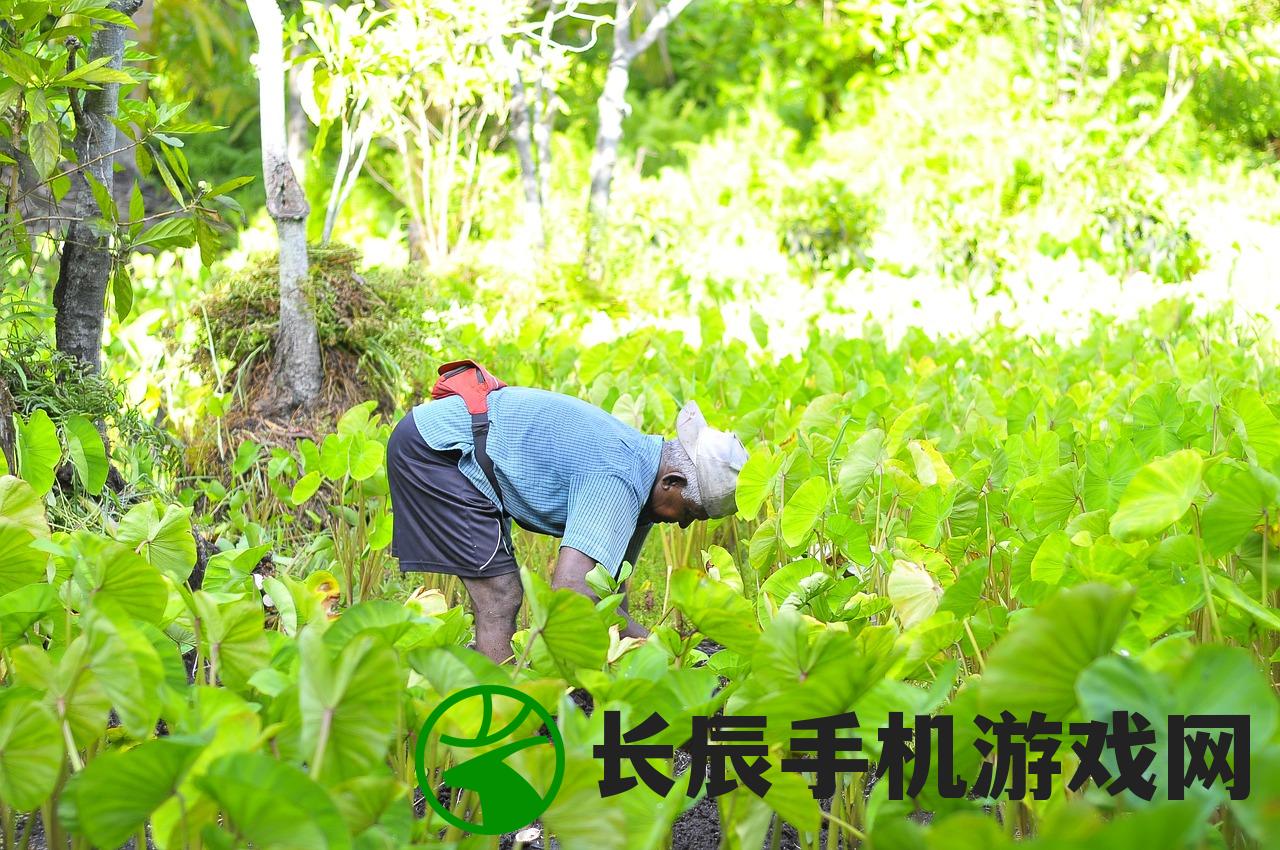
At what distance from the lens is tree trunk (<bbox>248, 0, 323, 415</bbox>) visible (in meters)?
3.57

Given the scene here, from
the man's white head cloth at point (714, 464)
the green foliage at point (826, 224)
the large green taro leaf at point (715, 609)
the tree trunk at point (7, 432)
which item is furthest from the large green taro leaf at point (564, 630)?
the green foliage at point (826, 224)

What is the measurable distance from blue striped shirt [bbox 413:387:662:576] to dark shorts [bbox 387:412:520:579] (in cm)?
3

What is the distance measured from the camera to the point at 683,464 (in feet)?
7.63

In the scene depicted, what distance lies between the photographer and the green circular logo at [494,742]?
1.36 metres

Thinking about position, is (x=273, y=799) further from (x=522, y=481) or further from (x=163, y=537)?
(x=522, y=481)

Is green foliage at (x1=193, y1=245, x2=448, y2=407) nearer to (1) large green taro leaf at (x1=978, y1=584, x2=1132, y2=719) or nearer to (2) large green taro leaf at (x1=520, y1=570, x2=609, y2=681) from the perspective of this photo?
(2) large green taro leaf at (x1=520, y1=570, x2=609, y2=681)

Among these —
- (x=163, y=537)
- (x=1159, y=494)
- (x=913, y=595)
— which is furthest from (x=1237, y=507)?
(x=163, y=537)

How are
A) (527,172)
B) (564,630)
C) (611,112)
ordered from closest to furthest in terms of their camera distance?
(564,630) < (527,172) < (611,112)

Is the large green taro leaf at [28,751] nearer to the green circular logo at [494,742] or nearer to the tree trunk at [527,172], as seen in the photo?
the green circular logo at [494,742]

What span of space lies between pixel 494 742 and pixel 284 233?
278 cm

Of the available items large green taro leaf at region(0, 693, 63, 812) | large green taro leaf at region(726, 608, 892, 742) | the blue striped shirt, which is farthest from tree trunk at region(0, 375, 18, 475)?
large green taro leaf at region(726, 608, 892, 742)

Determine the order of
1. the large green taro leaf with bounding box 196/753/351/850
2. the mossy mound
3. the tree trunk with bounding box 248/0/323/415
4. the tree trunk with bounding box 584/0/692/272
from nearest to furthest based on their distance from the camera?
the large green taro leaf with bounding box 196/753/351/850 → the tree trunk with bounding box 248/0/323/415 → the mossy mound → the tree trunk with bounding box 584/0/692/272

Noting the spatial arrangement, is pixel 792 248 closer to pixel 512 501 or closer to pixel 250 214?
pixel 250 214

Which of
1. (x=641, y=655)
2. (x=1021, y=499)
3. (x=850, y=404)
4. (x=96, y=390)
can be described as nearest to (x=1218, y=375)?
(x=850, y=404)
